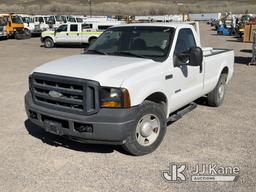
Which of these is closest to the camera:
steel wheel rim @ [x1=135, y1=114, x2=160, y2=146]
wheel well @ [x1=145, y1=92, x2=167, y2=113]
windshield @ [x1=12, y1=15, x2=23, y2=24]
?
steel wheel rim @ [x1=135, y1=114, x2=160, y2=146]

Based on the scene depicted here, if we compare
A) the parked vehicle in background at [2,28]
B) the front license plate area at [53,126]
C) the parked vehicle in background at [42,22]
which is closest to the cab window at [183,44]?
the front license plate area at [53,126]

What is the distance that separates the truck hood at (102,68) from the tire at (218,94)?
2.64 m

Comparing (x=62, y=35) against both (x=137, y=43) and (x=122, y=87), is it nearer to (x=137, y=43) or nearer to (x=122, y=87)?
(x=137, y=43)

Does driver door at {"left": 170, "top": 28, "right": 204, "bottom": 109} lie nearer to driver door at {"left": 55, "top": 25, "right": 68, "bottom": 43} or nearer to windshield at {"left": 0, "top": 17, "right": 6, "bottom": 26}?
driver door at {"left": 55, "top": 25, "right": 68, "bottom": 43}

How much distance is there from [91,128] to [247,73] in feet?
29.3

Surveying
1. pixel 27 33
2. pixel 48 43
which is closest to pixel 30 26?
pixel 27 33

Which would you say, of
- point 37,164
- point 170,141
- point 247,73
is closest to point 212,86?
point 170,141

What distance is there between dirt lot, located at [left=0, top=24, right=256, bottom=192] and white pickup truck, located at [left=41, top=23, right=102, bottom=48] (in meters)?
15.9

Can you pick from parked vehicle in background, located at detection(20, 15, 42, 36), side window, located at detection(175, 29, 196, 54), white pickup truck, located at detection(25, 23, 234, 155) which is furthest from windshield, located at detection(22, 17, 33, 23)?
side window, located at detection(175, 29, 196, 54)

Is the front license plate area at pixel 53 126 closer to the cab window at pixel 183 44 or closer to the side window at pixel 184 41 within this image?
the cab window at pixel 183 44

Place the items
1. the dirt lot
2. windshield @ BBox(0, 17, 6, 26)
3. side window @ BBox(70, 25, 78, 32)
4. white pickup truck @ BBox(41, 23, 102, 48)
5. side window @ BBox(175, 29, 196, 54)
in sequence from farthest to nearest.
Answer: windshield @ BBox(0, 17, 6, 26) → side window @ BBox(70, 25, 78, 32) → white pickup truck @ BBox(41, 23, 102, 48) → side window @ BBox(175, 29, 196, 54) → the dirt lot

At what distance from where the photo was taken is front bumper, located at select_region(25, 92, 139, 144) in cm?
420

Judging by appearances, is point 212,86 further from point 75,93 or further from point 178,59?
point 75,93

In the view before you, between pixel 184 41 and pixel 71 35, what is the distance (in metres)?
18.1
